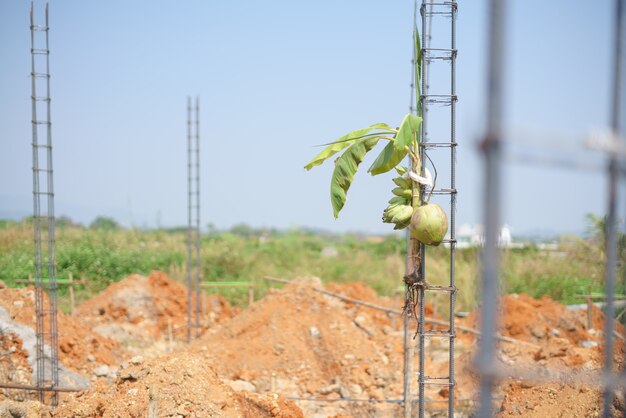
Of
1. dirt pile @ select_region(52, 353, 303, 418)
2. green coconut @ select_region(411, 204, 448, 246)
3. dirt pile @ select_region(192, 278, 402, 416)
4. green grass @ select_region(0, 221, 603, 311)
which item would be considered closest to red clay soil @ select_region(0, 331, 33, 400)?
dirt pile @ select_region(192, 278, 402, 416)

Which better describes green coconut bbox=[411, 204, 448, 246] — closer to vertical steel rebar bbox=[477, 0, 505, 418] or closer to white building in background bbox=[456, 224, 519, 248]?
white building in background bbox=[456, 224, 519, 248]

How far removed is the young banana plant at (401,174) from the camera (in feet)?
22.4

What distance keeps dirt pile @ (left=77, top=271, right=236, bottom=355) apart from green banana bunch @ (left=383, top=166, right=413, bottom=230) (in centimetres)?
917

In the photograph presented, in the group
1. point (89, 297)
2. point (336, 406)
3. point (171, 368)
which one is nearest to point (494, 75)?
point (171, 368)

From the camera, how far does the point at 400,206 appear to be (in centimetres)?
717

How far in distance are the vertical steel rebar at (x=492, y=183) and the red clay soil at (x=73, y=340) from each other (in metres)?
10.4

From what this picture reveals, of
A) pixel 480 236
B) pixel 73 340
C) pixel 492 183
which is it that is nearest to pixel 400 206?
pixel 480 236

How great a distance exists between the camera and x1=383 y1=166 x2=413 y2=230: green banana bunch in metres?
7.09

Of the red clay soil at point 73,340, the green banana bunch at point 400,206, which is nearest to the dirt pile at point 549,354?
the green banana bunch at point 400,206

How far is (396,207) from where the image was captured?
7.17m

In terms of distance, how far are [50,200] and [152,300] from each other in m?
7.90

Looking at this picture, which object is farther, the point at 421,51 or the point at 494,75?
the point at 421,51

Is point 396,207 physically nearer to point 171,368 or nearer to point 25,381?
point 171,368

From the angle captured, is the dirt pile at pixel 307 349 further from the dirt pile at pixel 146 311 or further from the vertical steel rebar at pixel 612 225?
the vertical steel rebar at pixel 612 225
